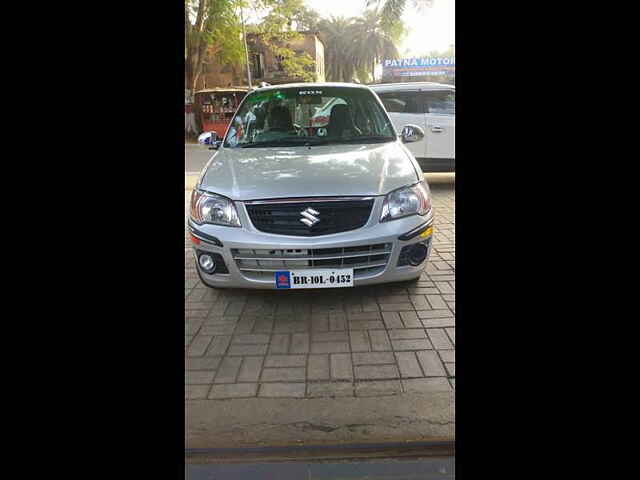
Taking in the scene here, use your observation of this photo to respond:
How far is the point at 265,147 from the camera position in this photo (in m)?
3.98

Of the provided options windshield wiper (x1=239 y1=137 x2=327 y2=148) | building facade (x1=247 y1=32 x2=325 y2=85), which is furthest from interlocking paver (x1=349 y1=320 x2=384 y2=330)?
building facade (x1=247 y1=32 x2=325 y2=85)

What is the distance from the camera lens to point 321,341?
122 inches

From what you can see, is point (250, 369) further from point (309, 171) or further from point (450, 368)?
point (309, 171)

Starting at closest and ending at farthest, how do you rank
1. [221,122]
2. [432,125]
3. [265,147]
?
1. [265,147]
2. [432,125]
3. [221,122]

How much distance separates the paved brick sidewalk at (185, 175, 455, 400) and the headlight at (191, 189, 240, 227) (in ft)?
2.52

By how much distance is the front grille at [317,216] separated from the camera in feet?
10.2

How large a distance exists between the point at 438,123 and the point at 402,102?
0.72 metres

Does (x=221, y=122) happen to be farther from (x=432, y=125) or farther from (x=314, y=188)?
(x=314, y=188)

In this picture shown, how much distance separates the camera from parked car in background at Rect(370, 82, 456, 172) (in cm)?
779

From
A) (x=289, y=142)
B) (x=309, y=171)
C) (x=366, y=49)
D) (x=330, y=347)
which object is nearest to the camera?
(x=330, y=347)

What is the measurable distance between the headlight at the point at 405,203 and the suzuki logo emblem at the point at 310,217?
1.48ft

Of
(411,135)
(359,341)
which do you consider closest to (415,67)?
(411,135)
